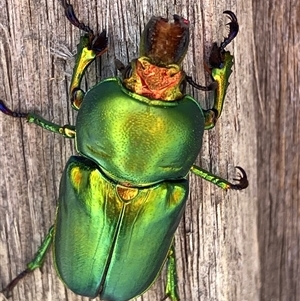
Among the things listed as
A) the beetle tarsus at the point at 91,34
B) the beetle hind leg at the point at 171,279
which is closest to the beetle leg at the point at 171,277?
the beetle hind leg at the point at 171,279

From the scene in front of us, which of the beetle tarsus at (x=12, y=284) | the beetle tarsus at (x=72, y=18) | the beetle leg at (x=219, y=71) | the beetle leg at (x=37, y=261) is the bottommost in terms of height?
the beetle tarsus at (x=12, y=284)

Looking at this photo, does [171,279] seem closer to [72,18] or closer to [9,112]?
[9,112]

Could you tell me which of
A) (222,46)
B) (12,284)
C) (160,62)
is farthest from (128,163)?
(12,284)

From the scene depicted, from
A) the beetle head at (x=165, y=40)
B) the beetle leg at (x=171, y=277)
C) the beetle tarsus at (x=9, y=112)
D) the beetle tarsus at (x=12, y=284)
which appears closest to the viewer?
the beetle head at (x=165, y=40)

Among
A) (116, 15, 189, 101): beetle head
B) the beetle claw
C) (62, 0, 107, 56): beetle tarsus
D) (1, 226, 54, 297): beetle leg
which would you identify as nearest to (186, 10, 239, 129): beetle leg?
the beetle claw

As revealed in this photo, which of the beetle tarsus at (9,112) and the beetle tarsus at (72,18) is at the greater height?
the beetle tarsus at (72,18)

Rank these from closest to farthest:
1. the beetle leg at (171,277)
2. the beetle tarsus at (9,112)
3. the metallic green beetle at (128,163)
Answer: the metallic green beetle at (128,163) → the beetle tarsus at (9,112) → the beetle leg at (171,277)

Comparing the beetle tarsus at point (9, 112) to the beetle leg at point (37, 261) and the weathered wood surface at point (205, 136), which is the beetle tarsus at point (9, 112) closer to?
the weathered wood surface at point (205, 136)

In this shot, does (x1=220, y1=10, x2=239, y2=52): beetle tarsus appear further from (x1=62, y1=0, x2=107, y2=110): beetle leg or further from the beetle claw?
(x1=62, y1=0, x2=107, y2=110): beetle leg
